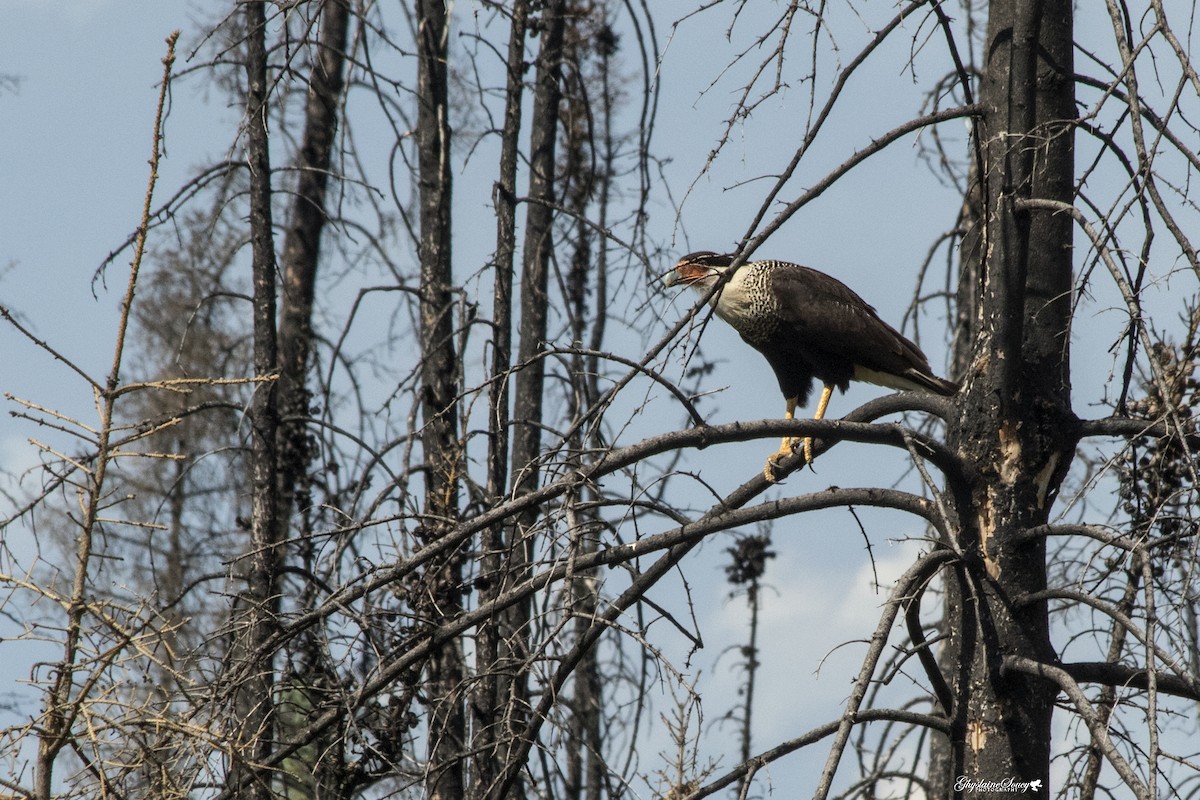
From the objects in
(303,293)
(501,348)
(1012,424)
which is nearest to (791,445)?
(1012,424)

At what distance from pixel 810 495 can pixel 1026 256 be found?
1178 mm

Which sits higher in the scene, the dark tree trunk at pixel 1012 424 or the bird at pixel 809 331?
the bird at pixel 809 331

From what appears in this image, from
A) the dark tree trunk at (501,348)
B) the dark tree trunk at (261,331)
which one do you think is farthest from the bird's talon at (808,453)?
the dark tree trunk at (261,331)

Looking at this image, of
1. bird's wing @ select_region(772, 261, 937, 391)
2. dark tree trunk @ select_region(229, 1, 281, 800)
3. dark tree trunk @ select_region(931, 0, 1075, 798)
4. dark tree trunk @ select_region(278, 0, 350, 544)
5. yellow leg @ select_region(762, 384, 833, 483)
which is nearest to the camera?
dark tree trunk @ select_region(931, 0, 1075, 798)

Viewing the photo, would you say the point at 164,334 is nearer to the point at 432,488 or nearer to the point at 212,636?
the point at 432,488

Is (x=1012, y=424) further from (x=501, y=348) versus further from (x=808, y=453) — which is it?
(x=501, y=348)

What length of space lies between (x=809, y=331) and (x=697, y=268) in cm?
74

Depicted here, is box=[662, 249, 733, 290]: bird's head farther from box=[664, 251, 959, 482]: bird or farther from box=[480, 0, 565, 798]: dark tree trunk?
box=[480, 0, 565, 798]: dark tree trunk

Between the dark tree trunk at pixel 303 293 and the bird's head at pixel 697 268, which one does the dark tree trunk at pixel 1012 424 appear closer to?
the bird's head at pixel 697 268

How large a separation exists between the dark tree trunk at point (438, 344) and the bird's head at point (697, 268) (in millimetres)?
1257

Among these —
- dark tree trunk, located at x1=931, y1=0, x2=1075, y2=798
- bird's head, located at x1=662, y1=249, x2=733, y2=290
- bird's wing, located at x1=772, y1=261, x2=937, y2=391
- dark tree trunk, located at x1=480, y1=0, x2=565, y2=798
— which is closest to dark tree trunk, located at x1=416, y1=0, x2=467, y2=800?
dark tree trunk, located at x1=480, y1=0, x2=565, y2=798

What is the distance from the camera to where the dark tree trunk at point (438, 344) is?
6.71m

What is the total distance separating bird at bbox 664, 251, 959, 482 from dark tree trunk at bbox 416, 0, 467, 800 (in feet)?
4.82

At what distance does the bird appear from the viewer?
6.21 metres
